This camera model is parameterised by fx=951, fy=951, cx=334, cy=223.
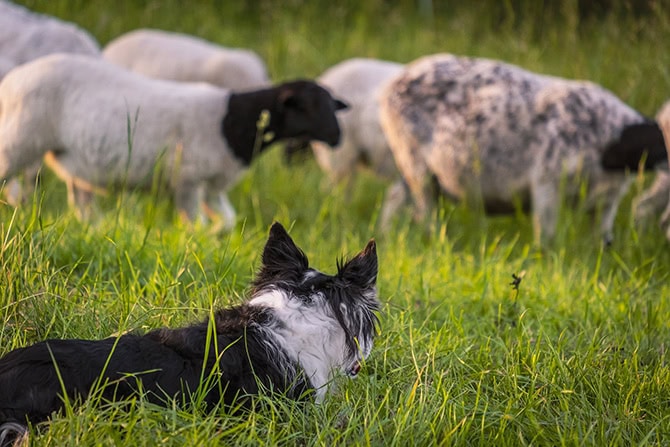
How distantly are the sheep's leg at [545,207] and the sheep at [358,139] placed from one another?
2028 mm

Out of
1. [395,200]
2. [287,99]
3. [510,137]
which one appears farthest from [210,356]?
[395,200]

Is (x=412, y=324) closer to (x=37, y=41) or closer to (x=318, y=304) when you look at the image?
(x=318, y=304)

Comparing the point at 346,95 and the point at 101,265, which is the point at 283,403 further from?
the point at 346,95

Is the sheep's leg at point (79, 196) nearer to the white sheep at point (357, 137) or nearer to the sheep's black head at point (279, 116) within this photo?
the sheep's black head at point (279, 116)

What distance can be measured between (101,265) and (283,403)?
139 cm

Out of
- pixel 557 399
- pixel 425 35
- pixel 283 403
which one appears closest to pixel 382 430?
pixel 283 403

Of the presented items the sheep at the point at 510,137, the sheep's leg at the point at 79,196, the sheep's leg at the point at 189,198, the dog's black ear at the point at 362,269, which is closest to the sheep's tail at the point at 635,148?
the sheep at the point at 510,137

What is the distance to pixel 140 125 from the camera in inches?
245

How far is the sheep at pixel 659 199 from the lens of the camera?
6875mm

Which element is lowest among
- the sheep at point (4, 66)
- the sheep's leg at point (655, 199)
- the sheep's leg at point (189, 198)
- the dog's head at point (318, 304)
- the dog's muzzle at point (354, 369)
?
the sheep's leg at point (655, 199)

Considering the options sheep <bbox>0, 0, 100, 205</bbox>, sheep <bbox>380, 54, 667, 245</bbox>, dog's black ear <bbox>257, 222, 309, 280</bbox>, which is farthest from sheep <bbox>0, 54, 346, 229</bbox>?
dog's black ear <bbox>257, 222, 309, 280</bbox>

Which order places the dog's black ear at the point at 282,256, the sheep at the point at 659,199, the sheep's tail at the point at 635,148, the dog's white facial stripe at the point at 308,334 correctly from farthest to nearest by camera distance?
1. the sheep at the point at 659,199
2. the sheep's tail at the point at 635,148
3. the dog's black ear at the point at 282,256
4. the dog's white facial stripe at the point at 308,334

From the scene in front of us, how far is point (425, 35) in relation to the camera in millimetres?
12297

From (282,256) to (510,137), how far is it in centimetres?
399
